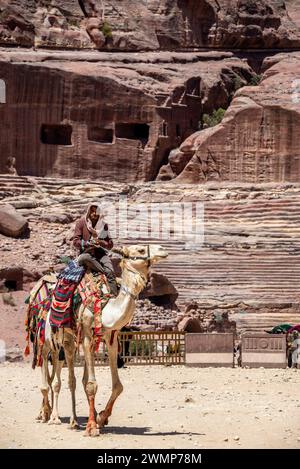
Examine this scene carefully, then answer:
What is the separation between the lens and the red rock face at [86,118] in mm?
53625

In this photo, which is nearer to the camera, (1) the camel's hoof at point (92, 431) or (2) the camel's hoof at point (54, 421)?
(1) the camel's hoof at point (92, 431)

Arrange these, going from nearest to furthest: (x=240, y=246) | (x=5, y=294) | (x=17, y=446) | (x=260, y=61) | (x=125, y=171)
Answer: (x=17, y=446) < (x=5, y=294) < (x=240, y=246) < (x=125, y=171) < (x=260, y=61)

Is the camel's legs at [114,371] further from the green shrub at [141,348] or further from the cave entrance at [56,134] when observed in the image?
the cave entrance at [56,134]

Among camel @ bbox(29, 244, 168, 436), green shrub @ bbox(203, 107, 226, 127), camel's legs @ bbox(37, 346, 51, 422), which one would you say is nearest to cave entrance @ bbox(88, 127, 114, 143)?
green shrub @ bbox(203, 107, 226, 127)

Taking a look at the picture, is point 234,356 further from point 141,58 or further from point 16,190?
point 141,58

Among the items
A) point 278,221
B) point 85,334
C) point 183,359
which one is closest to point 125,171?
point 278,221

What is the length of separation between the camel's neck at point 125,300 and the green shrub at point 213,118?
38847mm

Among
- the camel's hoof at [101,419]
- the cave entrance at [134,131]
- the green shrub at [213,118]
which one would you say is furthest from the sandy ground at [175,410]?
the green shrub at [213,118]

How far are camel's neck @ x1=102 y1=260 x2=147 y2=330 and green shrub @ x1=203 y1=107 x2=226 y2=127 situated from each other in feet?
127

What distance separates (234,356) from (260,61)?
3575 cm

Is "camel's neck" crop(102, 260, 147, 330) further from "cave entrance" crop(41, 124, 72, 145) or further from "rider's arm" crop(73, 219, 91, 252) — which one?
"cave entrance" crop(41, 124, 72, 145)

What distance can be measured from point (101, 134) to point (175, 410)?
1364 inches

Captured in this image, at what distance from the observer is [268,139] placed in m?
52.4

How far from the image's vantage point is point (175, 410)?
69.5 feet
